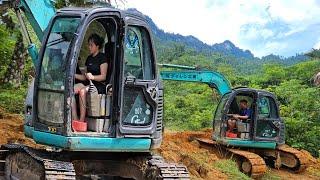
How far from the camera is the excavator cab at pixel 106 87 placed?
6.87 meters

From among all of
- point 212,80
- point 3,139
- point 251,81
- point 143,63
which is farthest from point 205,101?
point 143,63

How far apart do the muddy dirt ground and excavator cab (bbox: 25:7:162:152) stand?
3529mm

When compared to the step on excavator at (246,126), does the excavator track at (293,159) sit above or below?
below

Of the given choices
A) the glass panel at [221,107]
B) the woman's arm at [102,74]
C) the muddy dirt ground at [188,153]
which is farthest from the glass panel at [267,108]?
the woman's arm at [102,74]

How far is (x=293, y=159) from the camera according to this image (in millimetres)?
16703

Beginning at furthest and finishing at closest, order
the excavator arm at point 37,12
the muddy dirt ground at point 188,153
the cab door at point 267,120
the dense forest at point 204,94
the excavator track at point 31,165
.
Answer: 1. the dense forest at point 204,94
2. the cab door at point 267,120
3. the muddy dirt ground at point 188,153
4. the excavator arm at point 37,12
5. the excavator track at point 31,165

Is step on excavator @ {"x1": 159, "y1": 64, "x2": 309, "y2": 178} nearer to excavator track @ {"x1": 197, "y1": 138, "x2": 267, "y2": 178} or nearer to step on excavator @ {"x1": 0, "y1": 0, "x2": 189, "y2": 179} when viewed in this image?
excavator track @ {"x1": 197, "y1": 138, "x2": 267, "y2": 178}

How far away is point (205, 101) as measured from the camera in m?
31.4

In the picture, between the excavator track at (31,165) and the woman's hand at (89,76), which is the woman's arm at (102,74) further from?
the excavator track at (31,165)

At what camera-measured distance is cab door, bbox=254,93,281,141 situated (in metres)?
16.1

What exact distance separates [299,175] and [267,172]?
3.94 ft

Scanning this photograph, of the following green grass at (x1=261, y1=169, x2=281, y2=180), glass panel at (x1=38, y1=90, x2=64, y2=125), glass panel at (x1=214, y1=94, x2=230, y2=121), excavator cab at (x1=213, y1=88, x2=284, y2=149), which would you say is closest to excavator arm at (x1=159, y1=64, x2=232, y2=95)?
glass panel at (x1=214, y1=94, x2=230, y2=121)

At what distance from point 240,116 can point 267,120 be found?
832 mm

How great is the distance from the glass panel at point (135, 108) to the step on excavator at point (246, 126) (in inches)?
329
